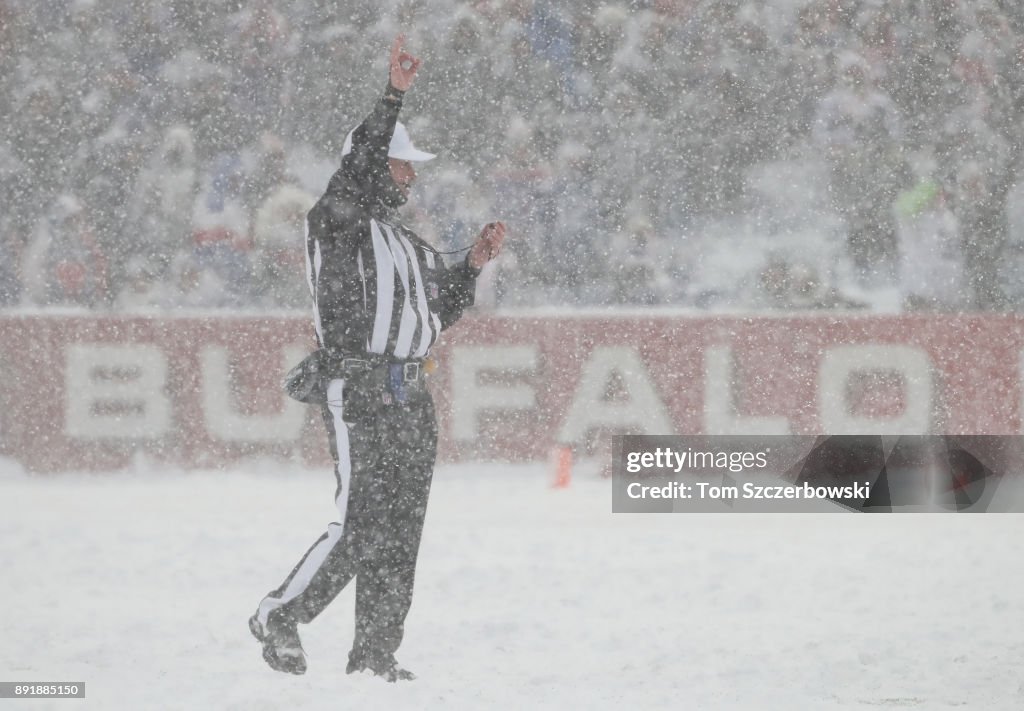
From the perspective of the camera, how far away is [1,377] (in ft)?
17.8

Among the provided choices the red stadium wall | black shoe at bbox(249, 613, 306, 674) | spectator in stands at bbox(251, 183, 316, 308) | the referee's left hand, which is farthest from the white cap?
spectator in stands at bbox(251, 183, 316, 308)

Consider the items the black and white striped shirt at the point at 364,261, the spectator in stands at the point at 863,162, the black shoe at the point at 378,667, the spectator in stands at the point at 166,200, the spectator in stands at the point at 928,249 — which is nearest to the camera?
the black and white striped shirt at the point at 364,261

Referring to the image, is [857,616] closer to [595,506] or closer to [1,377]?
[595,506]

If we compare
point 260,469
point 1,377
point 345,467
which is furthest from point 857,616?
point 1,377

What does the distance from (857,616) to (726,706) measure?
2.67 feet

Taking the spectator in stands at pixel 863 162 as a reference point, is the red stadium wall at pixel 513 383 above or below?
below

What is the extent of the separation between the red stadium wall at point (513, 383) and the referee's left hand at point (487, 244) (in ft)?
8.84

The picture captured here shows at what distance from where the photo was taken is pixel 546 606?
328 centimetres

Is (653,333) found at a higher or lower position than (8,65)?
lower

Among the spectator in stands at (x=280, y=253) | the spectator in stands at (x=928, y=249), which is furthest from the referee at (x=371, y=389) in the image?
the spectator in stands at (x=928, y=249)

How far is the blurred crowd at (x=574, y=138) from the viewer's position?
7.33 meters

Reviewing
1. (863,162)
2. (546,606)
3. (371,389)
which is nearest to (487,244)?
(371,389)

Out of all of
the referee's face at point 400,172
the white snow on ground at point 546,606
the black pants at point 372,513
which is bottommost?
the white snow on ground at point 546,606

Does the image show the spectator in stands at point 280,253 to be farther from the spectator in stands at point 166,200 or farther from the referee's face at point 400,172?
Answer: the referee's face at point 400,172
